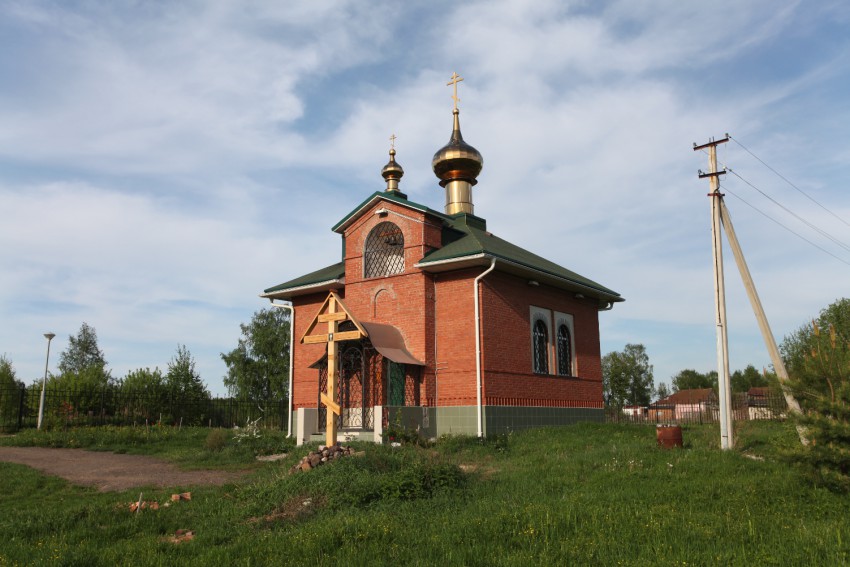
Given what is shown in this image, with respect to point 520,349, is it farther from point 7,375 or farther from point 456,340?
point 7,375

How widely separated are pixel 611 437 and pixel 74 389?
17288mm

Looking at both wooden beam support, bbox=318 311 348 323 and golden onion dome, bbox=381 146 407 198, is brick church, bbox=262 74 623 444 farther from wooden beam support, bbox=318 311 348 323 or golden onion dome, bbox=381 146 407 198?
golden onion dome, bbox=381 146 407 198

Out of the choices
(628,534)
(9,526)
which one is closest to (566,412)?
(628,534)

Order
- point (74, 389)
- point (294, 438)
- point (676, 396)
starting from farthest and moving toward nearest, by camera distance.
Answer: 1. point (676, 396)
2. point (74, 389)
3. point (294, 438)

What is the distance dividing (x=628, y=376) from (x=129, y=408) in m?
45.4

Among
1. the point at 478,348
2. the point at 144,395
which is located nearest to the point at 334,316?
the point at 478,348

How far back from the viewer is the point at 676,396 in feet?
215

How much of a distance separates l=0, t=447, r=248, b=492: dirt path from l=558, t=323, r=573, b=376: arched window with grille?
8.36 meters

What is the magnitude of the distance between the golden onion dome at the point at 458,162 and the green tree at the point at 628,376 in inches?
1521

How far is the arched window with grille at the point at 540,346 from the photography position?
612 inches

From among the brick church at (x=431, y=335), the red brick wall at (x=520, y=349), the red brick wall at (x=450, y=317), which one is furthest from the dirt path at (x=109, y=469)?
the red brick wall at (x=520, y=349)

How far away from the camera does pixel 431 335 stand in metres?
14.4

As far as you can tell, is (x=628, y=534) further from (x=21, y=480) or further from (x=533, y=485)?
(x=21, y=480)

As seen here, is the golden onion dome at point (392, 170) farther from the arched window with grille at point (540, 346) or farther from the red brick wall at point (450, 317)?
the arched window with grille at point (540, 346)
